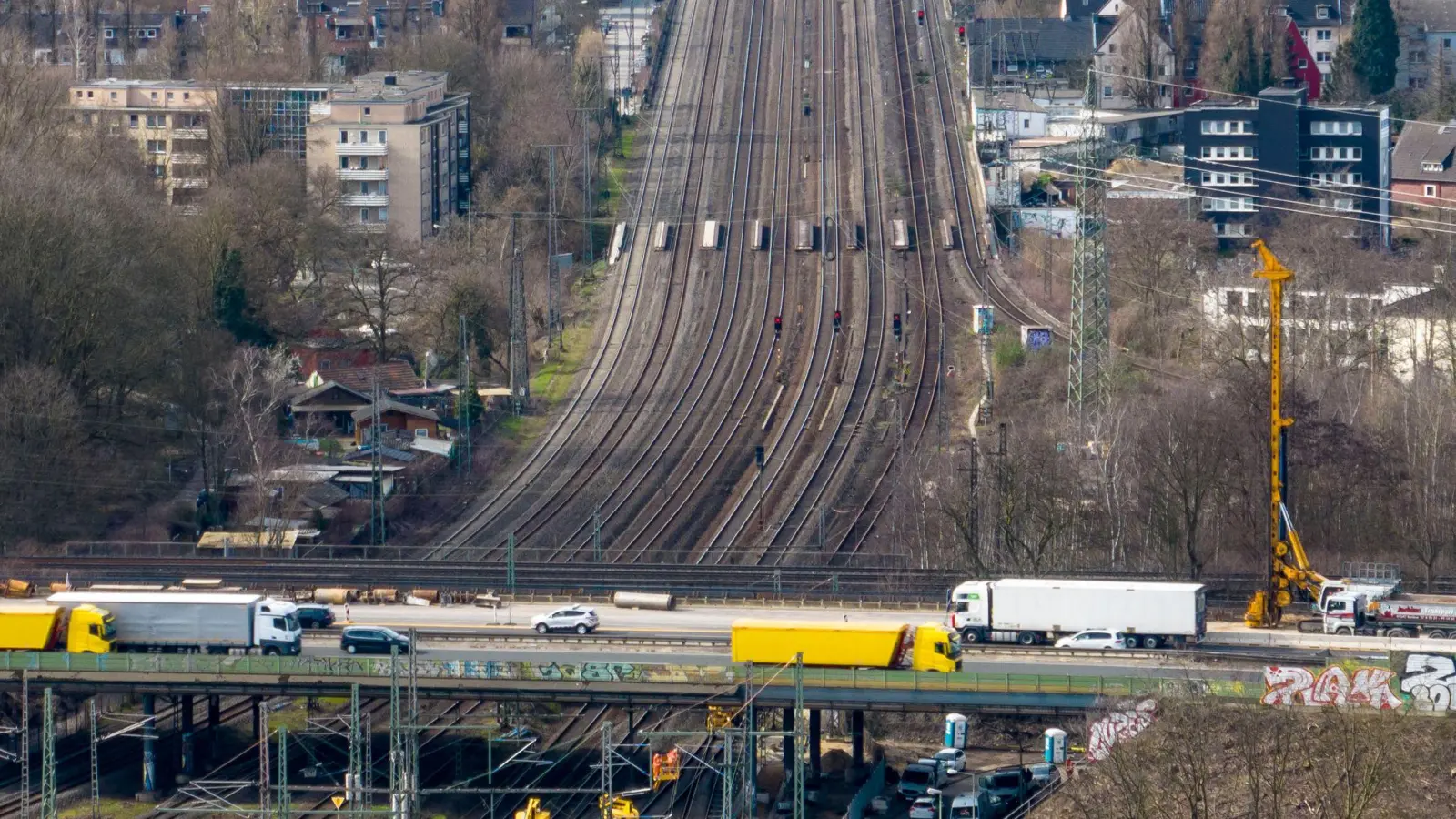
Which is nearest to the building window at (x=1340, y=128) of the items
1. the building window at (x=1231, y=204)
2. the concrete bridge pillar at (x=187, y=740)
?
the building window at (x=1231, y=204)

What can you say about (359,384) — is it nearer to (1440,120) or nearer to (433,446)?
(433,446)

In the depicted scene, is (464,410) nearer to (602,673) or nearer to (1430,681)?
(602,673)

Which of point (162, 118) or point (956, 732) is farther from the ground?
point (162, 118)

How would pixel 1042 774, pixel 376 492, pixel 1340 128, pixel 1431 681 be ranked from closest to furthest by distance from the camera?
pixel 1431 681
pixel 1042 774
pixel 376 492
pixel 1340 128

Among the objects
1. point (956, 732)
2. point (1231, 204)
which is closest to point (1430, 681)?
point (956, 732)

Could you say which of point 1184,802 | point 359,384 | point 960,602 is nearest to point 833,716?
point 960,602

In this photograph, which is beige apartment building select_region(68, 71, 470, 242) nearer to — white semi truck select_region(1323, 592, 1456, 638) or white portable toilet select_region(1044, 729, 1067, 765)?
white semi truck select_region(1323, 592, 1456, 638)
